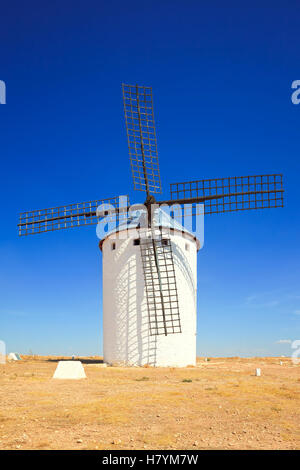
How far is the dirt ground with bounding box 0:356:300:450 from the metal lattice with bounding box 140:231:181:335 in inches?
263

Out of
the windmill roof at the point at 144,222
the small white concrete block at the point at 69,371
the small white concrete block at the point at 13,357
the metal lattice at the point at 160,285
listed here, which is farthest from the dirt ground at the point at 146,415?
the small white concrete block at the point at 13,357

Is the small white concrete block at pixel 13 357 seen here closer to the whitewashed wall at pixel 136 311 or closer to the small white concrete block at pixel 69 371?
the whitewashed wall at pixel 136 311

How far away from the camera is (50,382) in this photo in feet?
48.2

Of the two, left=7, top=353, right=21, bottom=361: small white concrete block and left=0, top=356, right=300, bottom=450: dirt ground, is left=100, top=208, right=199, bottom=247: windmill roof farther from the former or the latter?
left=7, top=353, right=21, bottom=361: small white concrete block

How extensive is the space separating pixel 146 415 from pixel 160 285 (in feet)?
40.7

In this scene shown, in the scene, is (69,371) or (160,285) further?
(160,285)

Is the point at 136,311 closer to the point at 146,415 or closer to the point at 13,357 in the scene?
the point at 13,357

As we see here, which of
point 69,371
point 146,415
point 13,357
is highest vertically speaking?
point 69,371

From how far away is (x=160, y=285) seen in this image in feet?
71.4

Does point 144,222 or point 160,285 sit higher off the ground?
point 144,222

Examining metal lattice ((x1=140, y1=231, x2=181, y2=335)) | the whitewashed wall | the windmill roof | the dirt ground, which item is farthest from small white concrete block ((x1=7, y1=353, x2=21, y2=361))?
the dirt ground

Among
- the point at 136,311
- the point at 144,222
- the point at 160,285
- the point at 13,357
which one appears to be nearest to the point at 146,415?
the point at 160,285
